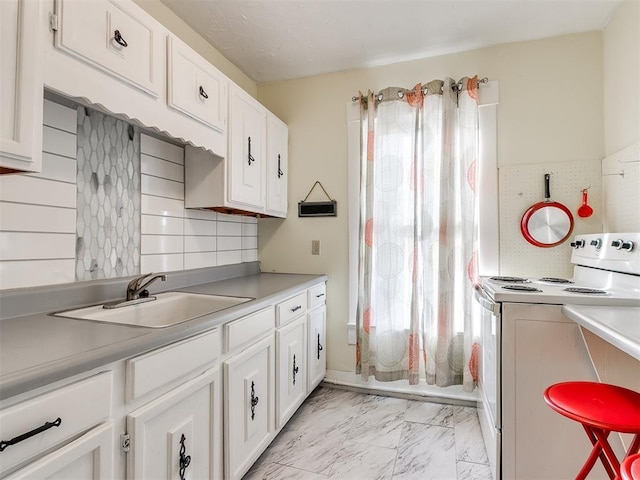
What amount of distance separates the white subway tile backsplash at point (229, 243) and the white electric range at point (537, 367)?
5.55 ft

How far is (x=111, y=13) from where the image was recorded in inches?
47.0

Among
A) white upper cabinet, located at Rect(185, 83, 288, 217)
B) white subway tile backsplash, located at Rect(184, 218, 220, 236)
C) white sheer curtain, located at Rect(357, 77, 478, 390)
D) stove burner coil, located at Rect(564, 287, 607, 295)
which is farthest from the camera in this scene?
white sheer curtain, located at Rect(357, 77, 478, 390)

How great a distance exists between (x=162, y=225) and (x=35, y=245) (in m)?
0.63

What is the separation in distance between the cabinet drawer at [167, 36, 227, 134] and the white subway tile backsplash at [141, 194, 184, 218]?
1.34 feet

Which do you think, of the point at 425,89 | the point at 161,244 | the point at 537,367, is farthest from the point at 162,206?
the point at 537,367

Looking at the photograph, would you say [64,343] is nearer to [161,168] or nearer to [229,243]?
[161,168]

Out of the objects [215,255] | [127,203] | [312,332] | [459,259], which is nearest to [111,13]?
[127,203]

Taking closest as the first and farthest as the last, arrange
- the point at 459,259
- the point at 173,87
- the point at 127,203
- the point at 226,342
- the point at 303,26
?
the point at 226,342 < the point at 173,87 < the point at 127,203 < the point at 303,26 < the point at 459,259

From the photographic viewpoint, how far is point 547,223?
210cm

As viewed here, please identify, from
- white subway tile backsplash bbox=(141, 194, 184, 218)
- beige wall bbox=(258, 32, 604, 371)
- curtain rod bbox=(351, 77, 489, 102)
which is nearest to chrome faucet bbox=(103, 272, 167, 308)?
white subway tile backsplash bbox=(141, 194, 184, 218)

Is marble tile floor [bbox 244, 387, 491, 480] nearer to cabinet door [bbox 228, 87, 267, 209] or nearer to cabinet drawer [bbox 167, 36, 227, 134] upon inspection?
cabinet door [bbox 228, 87, 267, 209]

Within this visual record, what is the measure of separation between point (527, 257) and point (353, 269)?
3.81 ft

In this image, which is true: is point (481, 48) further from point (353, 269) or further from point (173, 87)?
point (173, 87)

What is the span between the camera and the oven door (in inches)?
58.8
